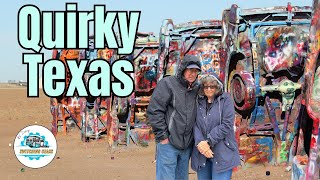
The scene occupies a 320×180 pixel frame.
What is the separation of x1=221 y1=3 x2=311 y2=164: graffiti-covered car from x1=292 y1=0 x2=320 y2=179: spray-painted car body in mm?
2554

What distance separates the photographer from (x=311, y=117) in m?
5.36

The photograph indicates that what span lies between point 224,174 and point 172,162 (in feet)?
1.59

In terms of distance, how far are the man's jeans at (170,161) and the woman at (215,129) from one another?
0.23m

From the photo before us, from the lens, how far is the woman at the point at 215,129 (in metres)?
4.56

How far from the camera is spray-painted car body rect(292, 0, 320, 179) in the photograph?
5.34m

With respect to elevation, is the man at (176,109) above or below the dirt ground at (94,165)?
above

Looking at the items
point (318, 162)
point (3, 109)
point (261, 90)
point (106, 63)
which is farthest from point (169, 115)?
point (3, 109)

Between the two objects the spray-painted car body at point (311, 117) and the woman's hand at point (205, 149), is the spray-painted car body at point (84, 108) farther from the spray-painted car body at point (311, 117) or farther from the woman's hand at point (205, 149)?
the woman's hand at point (205, 149)

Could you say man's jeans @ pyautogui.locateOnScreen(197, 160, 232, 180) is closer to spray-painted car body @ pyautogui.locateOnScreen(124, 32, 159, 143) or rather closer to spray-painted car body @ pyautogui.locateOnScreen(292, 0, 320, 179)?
spray-painted car body @ pyautogui.locateOnScreen(292, 0, 320, 179)

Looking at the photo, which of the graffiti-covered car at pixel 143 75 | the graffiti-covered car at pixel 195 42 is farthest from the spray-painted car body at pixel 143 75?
the graffiti-covered car at pixel 195 42

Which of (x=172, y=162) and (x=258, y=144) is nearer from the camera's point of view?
(x=172, y=162)

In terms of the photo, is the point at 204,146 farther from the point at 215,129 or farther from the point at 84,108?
the point at 84,108

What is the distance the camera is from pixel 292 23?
28.0 feet

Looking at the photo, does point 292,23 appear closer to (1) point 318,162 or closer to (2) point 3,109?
(1) point 318,162
